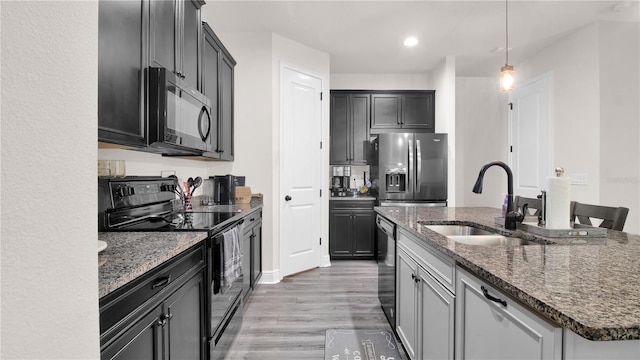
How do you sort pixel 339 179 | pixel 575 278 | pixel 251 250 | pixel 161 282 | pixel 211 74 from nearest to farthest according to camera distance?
pixel 575 278
pixel 161 282
pixel 211 74
pixel 251 250
pixel 339 179

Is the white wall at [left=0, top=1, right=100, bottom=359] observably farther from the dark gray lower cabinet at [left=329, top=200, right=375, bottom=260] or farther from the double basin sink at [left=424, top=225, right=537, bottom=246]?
the dark gray lower cabinet at [left=329, top=200, right=375, bottom=260]

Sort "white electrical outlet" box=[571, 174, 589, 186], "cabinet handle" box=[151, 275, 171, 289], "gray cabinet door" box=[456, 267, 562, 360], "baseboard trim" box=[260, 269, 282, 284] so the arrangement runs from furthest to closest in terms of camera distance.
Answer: "baseboard trim" box=[260, 269, 282, 284], "white electrical outlet" box=[571, 174, 589, 186], "cabinet handle" box=[151, 275, 171, 289], "gray cabinet door" box=[456, 267, 562, 360]

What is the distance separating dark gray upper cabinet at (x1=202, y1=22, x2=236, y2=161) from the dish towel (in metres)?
0.82

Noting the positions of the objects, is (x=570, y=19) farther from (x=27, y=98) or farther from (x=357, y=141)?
(x=27, y=98)

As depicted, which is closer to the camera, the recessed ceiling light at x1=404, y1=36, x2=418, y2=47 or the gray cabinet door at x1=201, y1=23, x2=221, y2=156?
the gray cabinet door at x1=201, y1=23, x2=221, y2=156

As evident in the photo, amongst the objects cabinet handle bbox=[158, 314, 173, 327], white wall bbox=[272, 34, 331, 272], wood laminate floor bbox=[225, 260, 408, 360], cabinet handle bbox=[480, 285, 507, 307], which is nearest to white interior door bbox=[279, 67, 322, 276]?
white wall bbox=[272, 34, 331, 272]

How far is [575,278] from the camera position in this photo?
0.86m

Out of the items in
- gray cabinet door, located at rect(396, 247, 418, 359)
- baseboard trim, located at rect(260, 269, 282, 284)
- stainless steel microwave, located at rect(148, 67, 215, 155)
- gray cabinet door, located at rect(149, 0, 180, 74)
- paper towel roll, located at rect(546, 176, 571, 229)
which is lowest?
baseboard trim, located at rect(260, 269, 282, 284)

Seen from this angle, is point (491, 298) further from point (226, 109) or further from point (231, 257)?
point (226, 109)

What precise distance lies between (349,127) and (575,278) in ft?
13.1

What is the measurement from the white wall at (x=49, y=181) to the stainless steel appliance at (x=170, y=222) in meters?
1.14

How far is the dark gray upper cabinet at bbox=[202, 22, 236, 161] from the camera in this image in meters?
2.54

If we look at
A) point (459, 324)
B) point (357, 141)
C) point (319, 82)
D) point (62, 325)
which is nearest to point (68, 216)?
point (62, 325)

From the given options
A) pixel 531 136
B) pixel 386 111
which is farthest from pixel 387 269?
pixel 531 136
